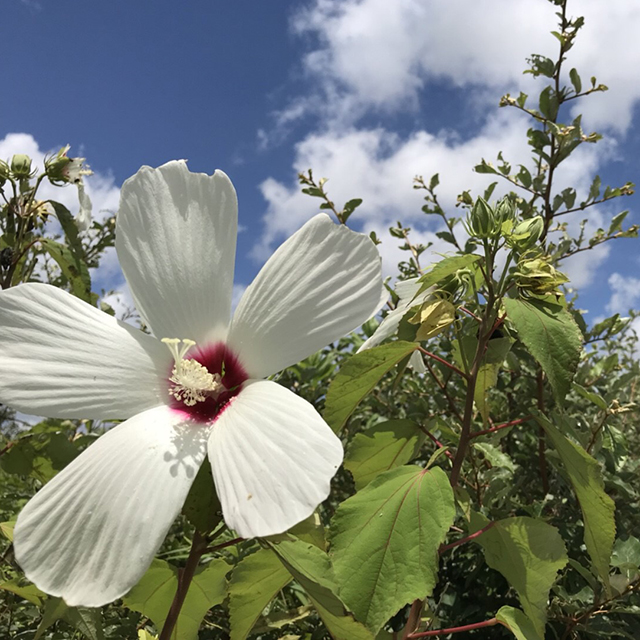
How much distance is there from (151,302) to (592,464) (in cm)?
79

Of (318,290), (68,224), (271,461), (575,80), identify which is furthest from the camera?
(575,80)

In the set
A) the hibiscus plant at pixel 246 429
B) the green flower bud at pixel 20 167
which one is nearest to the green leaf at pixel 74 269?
the hibiscus plant at pixel 246 429

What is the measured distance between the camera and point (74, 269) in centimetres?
140

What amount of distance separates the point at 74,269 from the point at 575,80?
2018mm

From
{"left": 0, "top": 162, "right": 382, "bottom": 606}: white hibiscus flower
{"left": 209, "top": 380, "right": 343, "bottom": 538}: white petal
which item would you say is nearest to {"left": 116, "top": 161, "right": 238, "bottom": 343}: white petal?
{"left": 0, "top": 162, "right": 382, "bottom": 606}: white hibiscus flower

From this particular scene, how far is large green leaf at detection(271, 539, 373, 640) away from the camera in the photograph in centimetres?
87

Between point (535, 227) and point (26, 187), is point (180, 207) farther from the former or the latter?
point (26, 187)

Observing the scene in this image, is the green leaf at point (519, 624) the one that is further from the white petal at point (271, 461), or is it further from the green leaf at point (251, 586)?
the white petal at point (271, 461)

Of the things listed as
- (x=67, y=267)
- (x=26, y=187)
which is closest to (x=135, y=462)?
(x=67, y=267)

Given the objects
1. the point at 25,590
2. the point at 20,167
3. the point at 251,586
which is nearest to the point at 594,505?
the point at 251,586

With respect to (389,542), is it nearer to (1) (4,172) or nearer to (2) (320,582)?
(2) (320,582)

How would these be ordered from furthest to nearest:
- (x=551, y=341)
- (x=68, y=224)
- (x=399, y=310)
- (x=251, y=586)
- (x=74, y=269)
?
(x=68, y=224) → (x=74, y=269) → (x=399, y=310) → (x=251, y=586) → (x=551, y=341)

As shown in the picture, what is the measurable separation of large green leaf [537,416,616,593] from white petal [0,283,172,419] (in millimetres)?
732

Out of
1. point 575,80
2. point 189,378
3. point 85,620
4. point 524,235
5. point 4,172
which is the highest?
point 575,80
